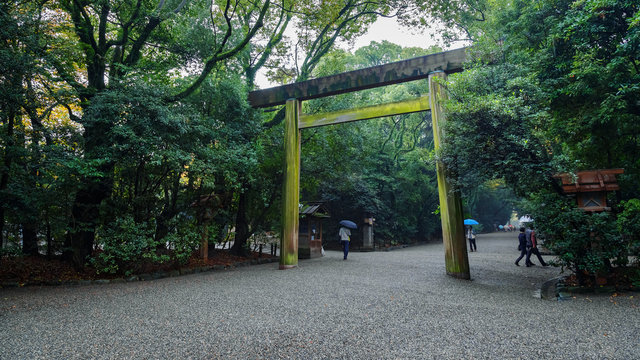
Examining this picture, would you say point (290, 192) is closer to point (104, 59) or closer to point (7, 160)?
point (104, 59)

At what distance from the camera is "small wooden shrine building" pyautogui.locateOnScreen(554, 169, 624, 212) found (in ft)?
18.0

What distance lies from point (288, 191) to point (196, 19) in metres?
5.98

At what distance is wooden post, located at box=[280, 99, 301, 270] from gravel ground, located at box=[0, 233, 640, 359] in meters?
2.23

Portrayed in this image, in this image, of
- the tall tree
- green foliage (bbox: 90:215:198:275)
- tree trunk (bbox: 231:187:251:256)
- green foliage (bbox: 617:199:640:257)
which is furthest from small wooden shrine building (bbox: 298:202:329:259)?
green foliage (bbox: 617:199:640:257)

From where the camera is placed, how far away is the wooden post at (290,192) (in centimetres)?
867

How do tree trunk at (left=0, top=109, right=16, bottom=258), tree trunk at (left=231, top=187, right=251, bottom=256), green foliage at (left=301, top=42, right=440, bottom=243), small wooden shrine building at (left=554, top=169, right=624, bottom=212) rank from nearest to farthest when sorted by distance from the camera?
1. small wooden shrine building at (left=554, top=169, right=624, bottom=212)
2. tree trunk at (left=0, top=109, right=16, bottom=258)
3. tree trunk at (left=231, top=187, right=251, bottom=256)
4. green foliage at (left=301, top=42, right=440, bottom=243)

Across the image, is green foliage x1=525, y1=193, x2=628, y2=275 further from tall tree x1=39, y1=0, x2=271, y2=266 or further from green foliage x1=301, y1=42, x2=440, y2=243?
tall tree x1=39, y1=0, x2=271, y2=266

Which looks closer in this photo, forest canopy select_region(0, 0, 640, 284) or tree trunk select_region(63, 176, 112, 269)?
forest canopy select_region(0, 0, 640, 284)

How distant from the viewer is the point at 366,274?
7.83 meters

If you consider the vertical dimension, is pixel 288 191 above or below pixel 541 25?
below

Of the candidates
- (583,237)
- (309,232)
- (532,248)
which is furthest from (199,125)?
(532,248)

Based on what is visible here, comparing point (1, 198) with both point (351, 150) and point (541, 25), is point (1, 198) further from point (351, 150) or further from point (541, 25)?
point (541, 25)

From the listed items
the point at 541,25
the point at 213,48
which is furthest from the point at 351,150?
the point at 541,25

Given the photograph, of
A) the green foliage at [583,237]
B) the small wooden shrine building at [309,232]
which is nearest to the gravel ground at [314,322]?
the green foliage at [583,237]
